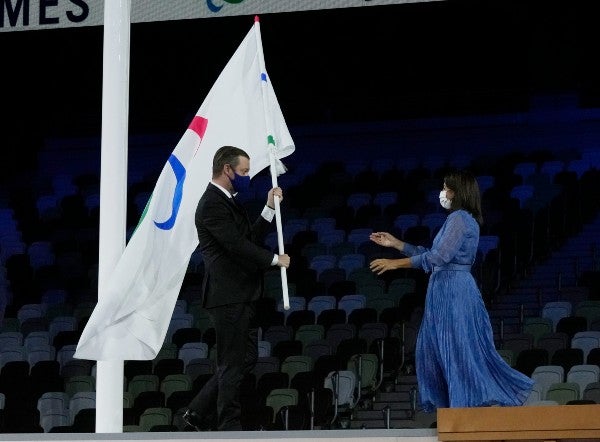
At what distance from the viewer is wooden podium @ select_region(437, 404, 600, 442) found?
474 centimetres

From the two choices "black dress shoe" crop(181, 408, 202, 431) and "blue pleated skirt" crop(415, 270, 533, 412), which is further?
"black dress shoe" crop(181, 408, 202, 431)

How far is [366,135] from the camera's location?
1564 centimetres

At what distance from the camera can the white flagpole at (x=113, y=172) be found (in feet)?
20.4

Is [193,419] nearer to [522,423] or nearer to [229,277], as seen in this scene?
[229,277]

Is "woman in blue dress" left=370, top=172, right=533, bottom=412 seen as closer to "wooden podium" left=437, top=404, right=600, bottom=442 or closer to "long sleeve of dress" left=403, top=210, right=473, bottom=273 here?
"long sleeve of dress" left=403, top=210, right=473, bottom=273

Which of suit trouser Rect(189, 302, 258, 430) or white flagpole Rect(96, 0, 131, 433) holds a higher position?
white flagpole Rect(96, 0, 131, 433)

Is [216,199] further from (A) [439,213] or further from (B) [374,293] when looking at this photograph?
(A) [439,213]

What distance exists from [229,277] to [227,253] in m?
0.11

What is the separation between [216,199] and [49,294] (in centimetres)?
725

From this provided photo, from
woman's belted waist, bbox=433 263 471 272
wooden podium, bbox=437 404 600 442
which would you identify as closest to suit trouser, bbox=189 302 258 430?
woman's belted waist, bbox=433 263 471 272

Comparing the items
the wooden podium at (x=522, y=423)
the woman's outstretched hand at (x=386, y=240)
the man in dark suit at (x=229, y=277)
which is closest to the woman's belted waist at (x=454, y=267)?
the woman's outstretched hand at (x=386, y=240)

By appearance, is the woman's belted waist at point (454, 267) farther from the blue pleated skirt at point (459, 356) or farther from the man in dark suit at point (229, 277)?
the man in dark suit at point (229, 277)

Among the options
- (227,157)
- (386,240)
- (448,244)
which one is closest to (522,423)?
(448,244)

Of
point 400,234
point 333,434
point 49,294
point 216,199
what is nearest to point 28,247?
point 49,294
